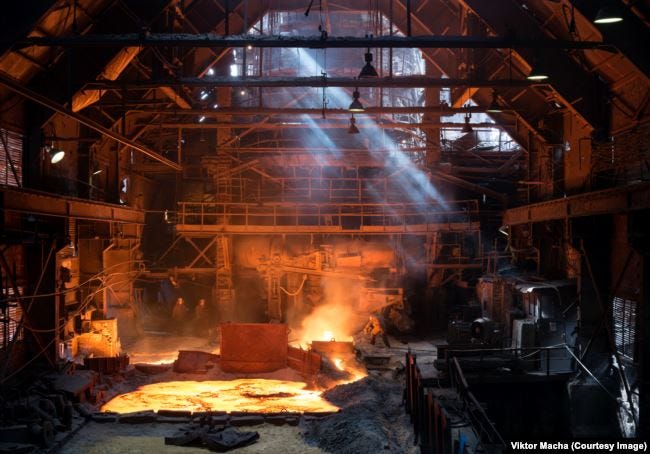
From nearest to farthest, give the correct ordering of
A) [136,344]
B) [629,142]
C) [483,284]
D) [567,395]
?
[629,142]
[567,395]
[483,284]
[136,344]

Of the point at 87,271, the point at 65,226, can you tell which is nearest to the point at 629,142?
the point at 65,226

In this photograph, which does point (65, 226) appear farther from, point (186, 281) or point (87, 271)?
point (186, 281)

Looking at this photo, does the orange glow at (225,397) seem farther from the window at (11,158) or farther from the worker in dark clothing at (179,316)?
the worker in dark clothing at (179,316)

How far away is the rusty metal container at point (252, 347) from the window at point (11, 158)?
779 cm

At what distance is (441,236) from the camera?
890 inches

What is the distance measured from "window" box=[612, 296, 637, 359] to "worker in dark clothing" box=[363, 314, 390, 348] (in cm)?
823

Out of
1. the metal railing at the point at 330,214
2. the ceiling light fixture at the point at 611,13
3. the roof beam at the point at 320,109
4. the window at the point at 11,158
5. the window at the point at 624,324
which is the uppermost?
the roof beam at the point at 320,109

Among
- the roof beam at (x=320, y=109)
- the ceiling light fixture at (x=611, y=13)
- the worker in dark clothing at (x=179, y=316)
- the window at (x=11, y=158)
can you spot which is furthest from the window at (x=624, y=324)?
the worker in dark clothing at (x=179, y=316)

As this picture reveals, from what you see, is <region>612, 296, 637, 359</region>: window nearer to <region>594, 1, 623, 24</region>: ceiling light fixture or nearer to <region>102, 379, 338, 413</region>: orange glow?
<region>594, 1, 623, 24</region>: ceiling light fixture

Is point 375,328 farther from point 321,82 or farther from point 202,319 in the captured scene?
point 321,82

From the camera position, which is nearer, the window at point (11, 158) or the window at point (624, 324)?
the window at point (11, 158)

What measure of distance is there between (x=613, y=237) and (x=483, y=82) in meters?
5.63

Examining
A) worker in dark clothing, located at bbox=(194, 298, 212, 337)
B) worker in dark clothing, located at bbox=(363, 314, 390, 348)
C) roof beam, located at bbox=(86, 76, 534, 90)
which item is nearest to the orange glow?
worker in dark clothing, located at bbox=(363, 314, 390, 348)

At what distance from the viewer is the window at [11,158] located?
12609 mm
